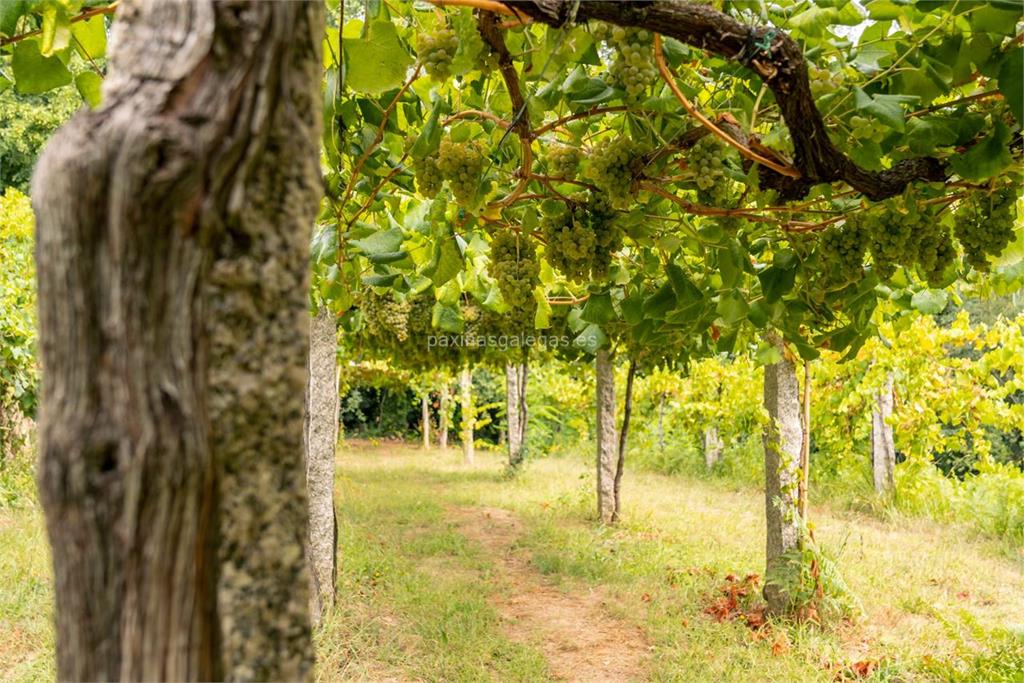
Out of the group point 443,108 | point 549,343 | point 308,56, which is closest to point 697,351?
point 549,343

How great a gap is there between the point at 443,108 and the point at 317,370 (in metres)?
3.02

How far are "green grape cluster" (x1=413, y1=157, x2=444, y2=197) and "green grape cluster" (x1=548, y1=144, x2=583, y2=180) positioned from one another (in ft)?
0.90

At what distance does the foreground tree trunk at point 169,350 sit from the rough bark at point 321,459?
12.1 feet

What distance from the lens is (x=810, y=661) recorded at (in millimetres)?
3678

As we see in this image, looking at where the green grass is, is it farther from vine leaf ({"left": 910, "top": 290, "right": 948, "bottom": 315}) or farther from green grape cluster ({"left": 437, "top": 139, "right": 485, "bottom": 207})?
vine leaf ({"left": 910, "top": 290, "right": 948, "bottom": 315})

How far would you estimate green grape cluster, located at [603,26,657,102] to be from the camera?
3.59ft

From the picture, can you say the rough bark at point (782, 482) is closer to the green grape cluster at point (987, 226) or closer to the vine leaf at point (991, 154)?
the green grape cluster at point (987, 226)

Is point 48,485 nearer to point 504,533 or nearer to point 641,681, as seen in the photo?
point 641,681

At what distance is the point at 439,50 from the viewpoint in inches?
50.8

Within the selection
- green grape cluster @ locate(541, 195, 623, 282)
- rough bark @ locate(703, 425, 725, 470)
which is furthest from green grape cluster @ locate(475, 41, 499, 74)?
rough bark @ locate(703, 425, 725, 470)

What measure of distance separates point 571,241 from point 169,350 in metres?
1.37

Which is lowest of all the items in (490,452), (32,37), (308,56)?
(490,452)

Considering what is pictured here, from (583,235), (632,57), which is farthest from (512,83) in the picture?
(583,235)

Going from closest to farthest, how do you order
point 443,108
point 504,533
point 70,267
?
point 70,267
point 443,108
point 504,533
